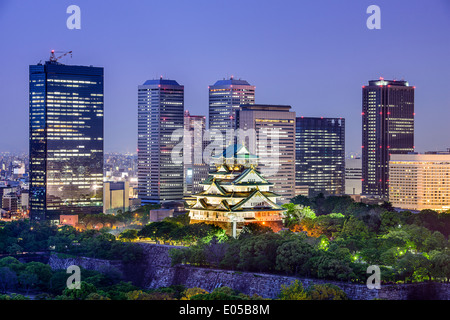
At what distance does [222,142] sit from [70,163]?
99.4ft

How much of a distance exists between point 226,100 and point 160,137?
34.8ft

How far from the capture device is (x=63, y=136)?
300ft

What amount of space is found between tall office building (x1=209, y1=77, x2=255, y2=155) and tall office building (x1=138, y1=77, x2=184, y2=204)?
5.13 meters

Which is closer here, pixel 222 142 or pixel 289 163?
pixel 289 163

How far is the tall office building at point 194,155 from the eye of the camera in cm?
11425

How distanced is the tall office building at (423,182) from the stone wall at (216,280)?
6115 cm

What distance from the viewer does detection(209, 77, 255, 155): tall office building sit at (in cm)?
11756

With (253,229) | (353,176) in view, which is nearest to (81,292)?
(253,229)

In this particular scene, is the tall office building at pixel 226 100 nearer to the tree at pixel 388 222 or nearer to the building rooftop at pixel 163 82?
the building rooftop at pixel 163 82
